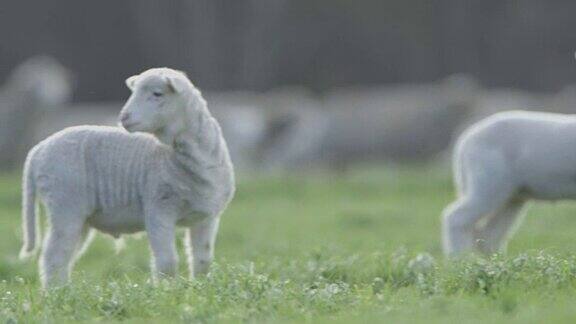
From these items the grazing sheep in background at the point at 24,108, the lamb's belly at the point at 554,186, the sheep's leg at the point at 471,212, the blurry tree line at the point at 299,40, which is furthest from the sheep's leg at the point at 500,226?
the blurry tree line at the point at 299,40

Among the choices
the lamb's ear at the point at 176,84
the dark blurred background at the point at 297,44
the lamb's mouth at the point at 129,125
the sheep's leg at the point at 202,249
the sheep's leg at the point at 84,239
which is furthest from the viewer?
the dark blurred background at the point at 297,44

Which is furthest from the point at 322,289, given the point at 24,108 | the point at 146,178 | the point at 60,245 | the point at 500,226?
the point at 24,108

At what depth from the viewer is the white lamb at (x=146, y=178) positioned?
9.34 m

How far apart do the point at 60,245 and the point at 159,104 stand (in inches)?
37.8

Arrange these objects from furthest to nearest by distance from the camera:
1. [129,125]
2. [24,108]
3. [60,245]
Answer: [24,108]
[60,245]
[129,125]

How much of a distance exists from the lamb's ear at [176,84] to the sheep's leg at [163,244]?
0.69m

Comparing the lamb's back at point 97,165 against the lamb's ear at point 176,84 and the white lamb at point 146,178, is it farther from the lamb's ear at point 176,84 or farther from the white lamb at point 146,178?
the lamb's ear at point 176,84

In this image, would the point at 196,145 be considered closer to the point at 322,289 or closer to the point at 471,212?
the point at 322,289

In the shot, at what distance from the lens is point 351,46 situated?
→ 37.1 meters

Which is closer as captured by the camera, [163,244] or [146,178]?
[163,244]

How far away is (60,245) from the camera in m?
9.46

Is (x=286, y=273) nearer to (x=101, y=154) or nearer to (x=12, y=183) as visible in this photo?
(x=101, y=154)

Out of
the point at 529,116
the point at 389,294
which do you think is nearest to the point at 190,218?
the point at 389,294

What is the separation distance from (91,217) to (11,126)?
1874 cm
